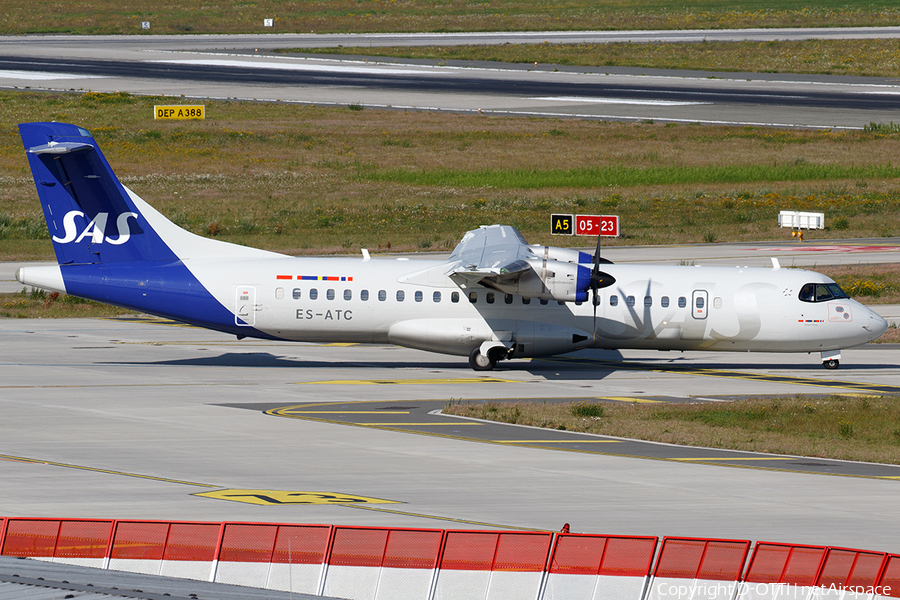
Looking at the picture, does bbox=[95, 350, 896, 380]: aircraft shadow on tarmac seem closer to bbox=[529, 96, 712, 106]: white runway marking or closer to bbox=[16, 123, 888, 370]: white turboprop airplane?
bbox=[16, 123, 888, 370]: white turboprop airplane

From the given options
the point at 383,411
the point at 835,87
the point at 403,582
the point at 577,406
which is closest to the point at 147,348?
the point at 383,411

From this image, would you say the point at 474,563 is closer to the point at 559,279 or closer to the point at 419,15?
the point at 559,279

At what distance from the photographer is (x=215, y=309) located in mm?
34656

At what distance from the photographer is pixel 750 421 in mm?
28156

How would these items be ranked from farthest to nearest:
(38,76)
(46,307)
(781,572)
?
(38,76) → (46,307) → (781,572)

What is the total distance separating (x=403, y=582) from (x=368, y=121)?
84303 millimetres

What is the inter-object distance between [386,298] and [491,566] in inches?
858

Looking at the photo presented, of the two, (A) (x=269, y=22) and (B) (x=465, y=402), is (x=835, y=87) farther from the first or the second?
(B) (x=465, y=402)

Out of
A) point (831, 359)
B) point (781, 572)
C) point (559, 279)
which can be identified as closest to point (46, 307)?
point (559, 279)

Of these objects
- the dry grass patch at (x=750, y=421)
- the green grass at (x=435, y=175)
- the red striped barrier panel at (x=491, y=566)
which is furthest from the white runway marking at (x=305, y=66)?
the red striped barrier panel at (x=491, y=566)

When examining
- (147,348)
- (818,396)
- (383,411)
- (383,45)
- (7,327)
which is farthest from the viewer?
(383,45)

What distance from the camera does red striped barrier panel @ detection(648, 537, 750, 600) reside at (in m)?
13.0

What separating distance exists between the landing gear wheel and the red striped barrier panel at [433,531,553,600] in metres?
21.4

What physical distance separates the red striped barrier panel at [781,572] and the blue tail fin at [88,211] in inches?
1016
